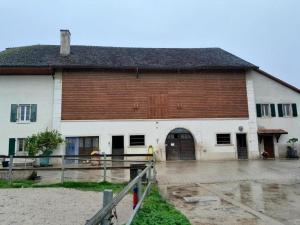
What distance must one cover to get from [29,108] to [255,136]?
61.9ft

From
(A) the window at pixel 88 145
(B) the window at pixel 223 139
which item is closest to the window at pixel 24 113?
(A) the window at pixel 88 145

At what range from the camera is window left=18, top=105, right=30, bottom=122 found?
22.2 meters

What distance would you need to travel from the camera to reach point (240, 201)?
728 centimetres

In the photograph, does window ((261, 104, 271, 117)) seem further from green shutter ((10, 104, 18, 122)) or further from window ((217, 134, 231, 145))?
green shutter ((10, 104, 18, 122))

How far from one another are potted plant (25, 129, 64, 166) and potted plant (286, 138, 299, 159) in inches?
741

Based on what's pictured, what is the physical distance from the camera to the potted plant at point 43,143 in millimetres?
20312

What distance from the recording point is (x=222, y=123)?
77.8 feet

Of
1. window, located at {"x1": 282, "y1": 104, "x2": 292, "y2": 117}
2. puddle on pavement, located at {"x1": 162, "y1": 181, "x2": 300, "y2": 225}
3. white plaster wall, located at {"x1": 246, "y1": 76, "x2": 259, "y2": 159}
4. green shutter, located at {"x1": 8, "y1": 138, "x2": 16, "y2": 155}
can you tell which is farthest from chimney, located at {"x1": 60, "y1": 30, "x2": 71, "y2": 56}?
window, located at {"x1": 282, "y1": 104, "x2": 292, "y2": 117}

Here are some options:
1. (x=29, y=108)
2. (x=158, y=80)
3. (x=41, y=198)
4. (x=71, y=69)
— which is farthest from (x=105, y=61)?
(x=41, y=198)

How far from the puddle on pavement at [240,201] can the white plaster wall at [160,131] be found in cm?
1291

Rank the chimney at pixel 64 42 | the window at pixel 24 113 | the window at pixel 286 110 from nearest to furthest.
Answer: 1. the window at pixel 24 113
2. the window at pixel 286 110
3. the chimney at pixel 64 42

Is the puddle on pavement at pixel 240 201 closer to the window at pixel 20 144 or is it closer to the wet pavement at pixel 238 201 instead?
the wet pavement at pixel 238 201

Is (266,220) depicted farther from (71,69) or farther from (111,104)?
(71,69)

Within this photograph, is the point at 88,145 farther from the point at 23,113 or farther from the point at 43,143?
the point at 23,113
